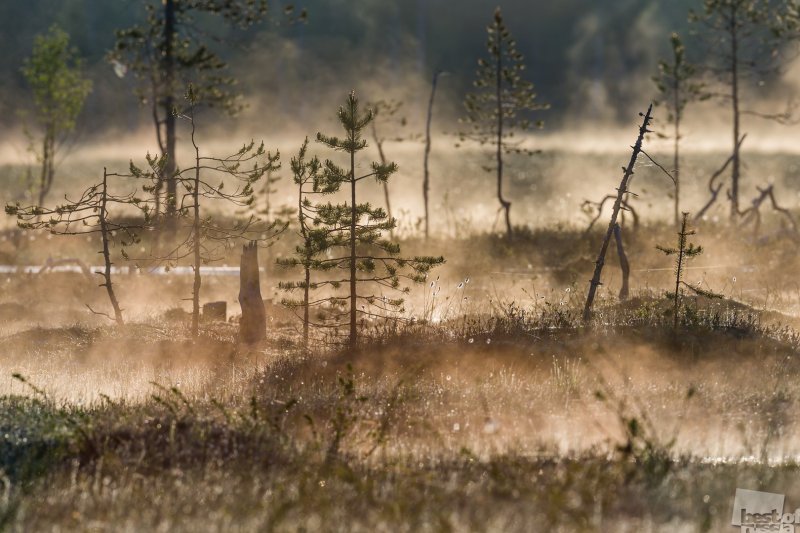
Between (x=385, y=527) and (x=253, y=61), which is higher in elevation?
(x=253, y=61)

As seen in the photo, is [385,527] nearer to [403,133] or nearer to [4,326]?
[4,326]

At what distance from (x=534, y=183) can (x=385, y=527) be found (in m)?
86.8

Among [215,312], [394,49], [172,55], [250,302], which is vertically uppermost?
[394,49]

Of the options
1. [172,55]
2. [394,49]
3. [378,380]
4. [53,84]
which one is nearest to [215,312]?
[378,380]

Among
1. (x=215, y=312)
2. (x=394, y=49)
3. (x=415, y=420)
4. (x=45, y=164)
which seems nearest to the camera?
(x=415, y=420)

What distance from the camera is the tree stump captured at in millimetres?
18578

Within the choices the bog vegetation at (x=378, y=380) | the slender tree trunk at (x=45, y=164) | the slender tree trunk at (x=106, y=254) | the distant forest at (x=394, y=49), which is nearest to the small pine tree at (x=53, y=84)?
the slender tree trunk at (x=45, y=164)

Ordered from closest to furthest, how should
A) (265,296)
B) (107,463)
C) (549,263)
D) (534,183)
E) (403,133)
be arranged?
(107,463), (265,296), (549,263), (534,183), (403,133)

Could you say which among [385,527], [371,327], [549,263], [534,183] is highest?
[534,183]

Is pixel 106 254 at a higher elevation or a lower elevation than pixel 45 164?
lower

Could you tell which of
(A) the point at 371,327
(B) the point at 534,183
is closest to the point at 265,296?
(A) the point at 371,327

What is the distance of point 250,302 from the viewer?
18.5 m

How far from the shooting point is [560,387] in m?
15.0

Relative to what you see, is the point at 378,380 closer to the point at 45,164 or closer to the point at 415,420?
the point at 415,420
